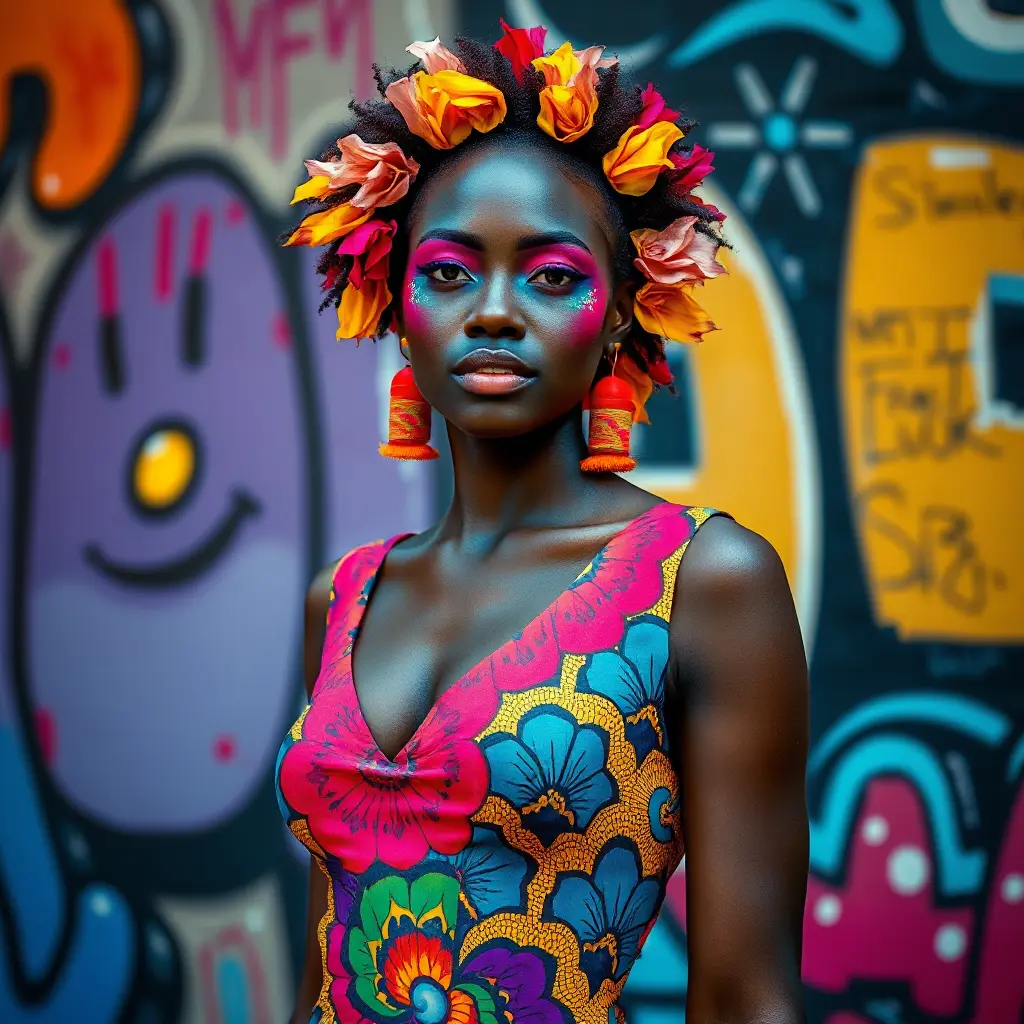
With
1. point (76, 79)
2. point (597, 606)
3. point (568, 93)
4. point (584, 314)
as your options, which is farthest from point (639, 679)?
point (76, 79)

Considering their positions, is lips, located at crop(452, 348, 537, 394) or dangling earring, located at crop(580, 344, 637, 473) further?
dangling earring, located at crop(580, 344, 637, 473)

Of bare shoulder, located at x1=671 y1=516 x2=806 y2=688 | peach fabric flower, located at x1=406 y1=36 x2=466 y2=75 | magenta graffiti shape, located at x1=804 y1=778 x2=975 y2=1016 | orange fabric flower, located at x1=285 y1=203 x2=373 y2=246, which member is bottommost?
magenta graffiti shape, located at x1=804 y1=778 x2=975 y2=1016

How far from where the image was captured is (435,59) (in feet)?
6.71

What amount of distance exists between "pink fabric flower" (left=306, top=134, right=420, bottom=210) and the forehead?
78 millimetres

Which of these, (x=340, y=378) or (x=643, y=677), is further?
(x=340, y=378)

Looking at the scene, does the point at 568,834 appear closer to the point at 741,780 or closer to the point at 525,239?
the point at 741,780

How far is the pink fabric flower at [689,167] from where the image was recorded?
2.07 meters

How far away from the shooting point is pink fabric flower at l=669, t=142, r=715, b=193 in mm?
2072

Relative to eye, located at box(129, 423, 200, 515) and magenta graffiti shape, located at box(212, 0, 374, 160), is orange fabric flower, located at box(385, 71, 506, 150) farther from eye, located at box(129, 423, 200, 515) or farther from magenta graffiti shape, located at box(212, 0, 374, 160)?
eye, located at box(129, 423, 200, 515)

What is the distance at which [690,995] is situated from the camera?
1.76 metres

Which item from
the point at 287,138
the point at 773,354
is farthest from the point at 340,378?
the point at 773,354

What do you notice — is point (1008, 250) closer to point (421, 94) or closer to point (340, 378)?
point (340, 378)

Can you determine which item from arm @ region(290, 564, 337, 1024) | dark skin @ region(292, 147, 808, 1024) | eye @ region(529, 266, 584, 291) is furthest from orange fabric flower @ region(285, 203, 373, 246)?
arm @ region(290, 564, 337, 1024)

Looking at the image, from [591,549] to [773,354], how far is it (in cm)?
213
